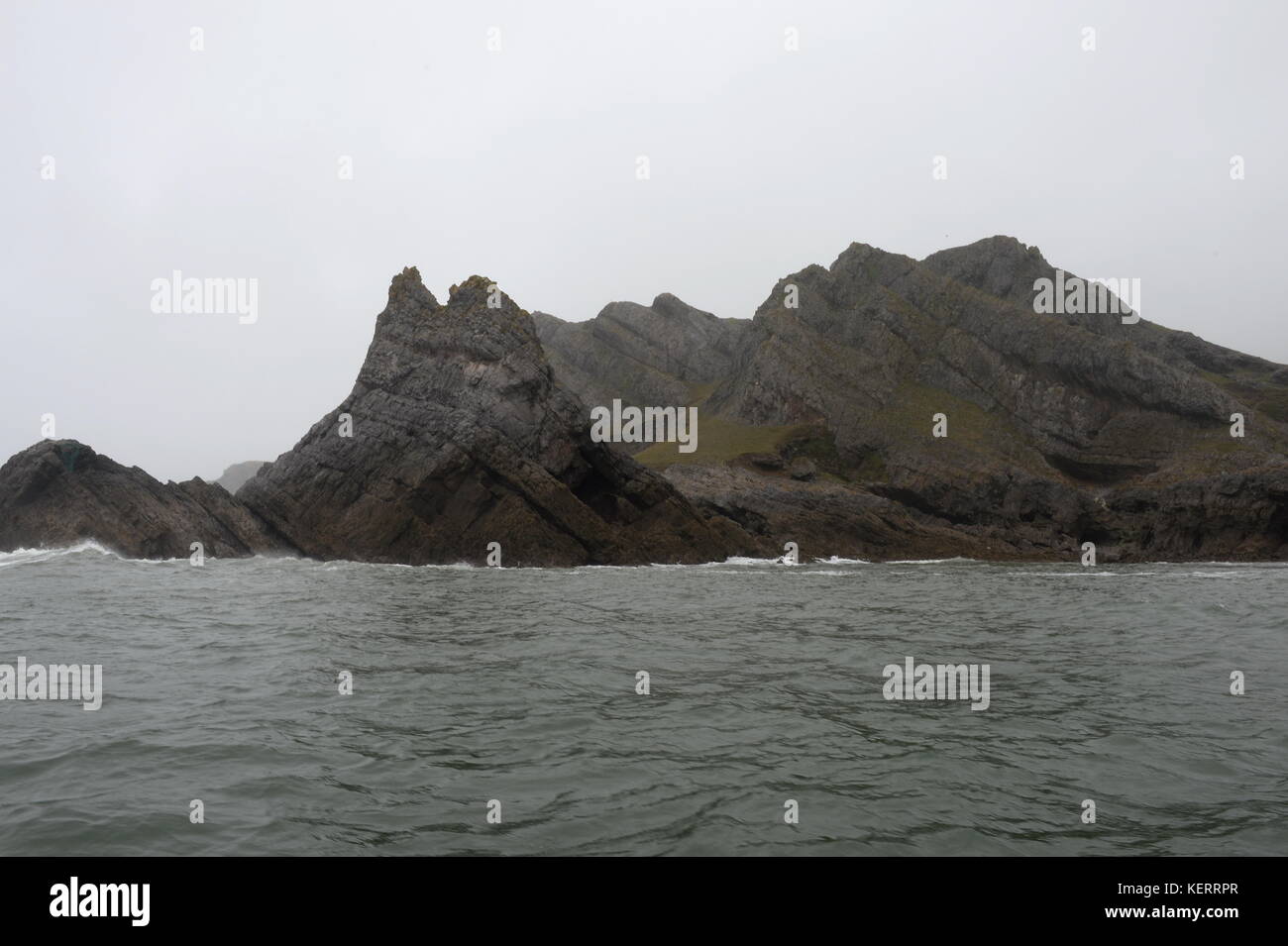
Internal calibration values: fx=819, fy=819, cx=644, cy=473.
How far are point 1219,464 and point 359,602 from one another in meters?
93.9

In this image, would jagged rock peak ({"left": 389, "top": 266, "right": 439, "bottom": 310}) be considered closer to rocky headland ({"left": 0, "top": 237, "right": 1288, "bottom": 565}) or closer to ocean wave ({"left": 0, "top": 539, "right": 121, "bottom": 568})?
rocky headland ({"left": 0, "top": 237, "right": 1288, "bottom": 565})

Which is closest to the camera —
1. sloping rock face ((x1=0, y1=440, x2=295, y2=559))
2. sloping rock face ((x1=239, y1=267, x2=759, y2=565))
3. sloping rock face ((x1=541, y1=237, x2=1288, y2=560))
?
sloping rock face ((x1=0, y1=440, x2=295, y2=559))

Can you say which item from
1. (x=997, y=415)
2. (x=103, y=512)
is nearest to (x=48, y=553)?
(x=103, y=512)

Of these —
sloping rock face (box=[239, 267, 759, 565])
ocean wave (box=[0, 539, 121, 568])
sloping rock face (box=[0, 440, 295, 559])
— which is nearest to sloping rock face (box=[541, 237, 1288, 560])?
sloping rock face (box=[239, 267, 759, 565])

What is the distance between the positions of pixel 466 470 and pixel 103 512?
2383 centimetres

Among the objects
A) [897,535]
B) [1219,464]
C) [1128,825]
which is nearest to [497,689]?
[1128,825]

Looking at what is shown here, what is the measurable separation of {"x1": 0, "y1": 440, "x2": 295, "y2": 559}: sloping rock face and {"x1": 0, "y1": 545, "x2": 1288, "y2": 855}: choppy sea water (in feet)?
103

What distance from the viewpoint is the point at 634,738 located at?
12617mm

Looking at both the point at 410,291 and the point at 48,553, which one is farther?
the point at 410,291

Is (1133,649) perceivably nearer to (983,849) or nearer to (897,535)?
(983,849)

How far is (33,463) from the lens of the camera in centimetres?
5531

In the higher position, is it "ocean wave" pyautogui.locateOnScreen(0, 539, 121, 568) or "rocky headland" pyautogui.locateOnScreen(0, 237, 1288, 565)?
"rocky headland" pyautogui.locateOnScreen(0, 237, 1288, 565)

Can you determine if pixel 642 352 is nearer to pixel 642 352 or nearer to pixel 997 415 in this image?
pixel 642 352

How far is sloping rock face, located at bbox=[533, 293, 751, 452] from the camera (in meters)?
166
